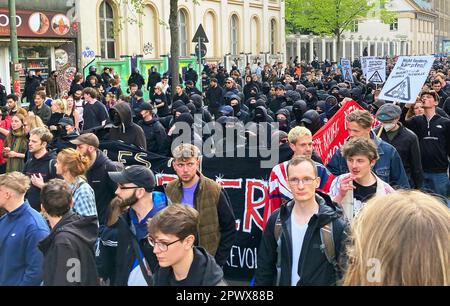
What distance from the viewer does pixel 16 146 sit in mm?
9227

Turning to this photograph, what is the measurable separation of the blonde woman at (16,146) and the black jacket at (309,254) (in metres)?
5.69

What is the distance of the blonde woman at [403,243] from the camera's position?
2016mm

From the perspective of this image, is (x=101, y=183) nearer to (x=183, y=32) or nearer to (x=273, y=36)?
(x=183, y=32)

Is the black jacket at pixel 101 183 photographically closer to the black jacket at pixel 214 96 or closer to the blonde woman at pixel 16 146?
the blonde woman at pixel 16 146

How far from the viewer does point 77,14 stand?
28.5 meters

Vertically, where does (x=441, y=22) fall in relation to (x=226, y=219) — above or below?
above

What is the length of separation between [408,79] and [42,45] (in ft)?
66.1

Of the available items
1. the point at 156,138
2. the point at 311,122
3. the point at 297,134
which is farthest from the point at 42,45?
the point at 297,134

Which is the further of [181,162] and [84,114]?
[84,114]

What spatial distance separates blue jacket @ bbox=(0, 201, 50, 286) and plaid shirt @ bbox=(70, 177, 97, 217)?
467 millimetres

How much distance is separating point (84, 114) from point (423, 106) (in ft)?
21.4

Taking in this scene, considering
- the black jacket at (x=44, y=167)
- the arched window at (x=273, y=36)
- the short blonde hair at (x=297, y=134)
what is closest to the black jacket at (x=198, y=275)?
the short blonde hair at (x=297, y=134)

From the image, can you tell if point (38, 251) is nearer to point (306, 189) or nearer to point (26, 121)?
point (306, 189)
